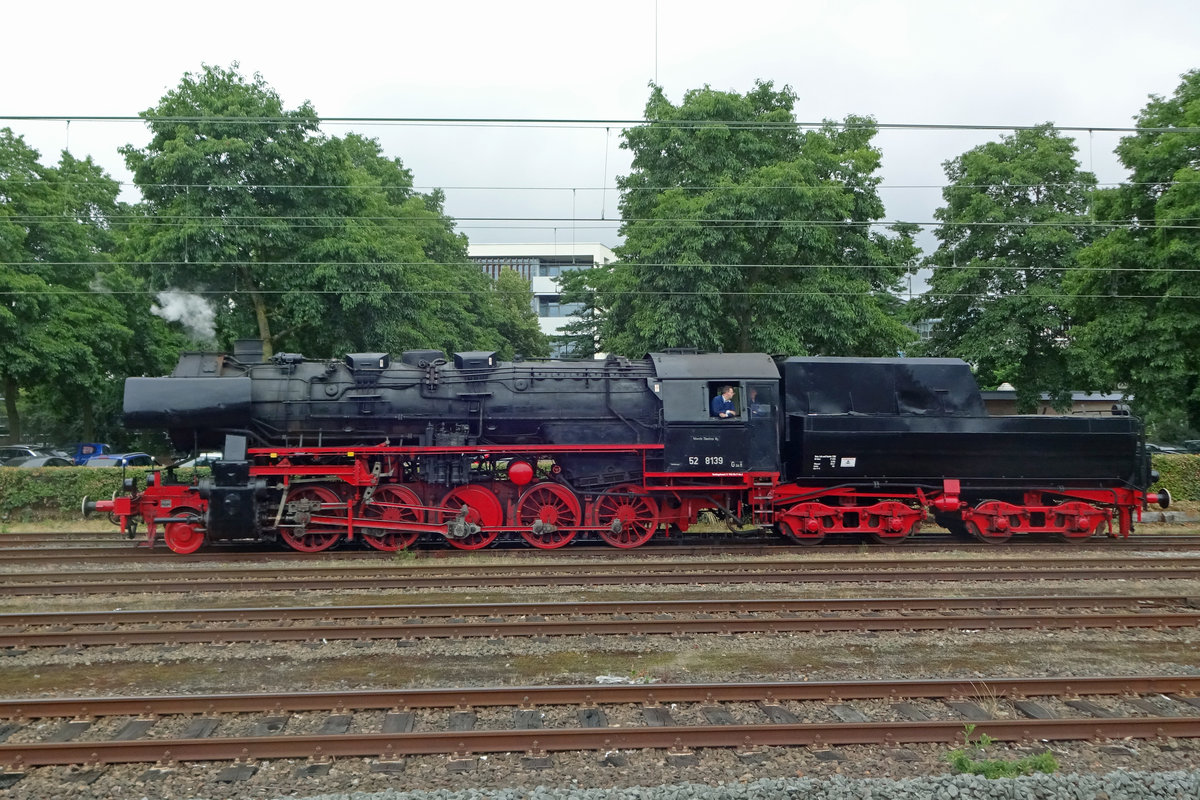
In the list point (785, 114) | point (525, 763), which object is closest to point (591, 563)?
point (525, 763)

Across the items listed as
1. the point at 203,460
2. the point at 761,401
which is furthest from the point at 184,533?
the point at 761,401

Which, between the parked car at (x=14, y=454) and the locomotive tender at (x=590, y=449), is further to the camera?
the parked car at (x=14, y=454)

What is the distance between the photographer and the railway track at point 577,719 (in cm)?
573

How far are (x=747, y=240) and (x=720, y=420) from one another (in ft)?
30.3

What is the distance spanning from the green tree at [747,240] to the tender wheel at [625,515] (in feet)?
22.7

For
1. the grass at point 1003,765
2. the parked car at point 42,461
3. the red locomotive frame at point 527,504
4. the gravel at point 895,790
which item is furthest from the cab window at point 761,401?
the parked car at point 42,461

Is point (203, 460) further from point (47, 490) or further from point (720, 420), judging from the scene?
point (720, 420)

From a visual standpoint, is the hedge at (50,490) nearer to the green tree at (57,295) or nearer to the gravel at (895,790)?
the green tree at (57,295)

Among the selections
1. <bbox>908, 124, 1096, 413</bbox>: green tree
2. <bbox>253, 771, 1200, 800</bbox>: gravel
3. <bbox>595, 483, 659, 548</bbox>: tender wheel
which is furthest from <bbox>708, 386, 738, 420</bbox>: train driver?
<bbox>908, 124, 1096, 413</bbox>: green tree

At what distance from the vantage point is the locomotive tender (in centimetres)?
1327

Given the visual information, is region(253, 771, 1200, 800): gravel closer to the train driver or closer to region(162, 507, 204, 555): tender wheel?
the train driver

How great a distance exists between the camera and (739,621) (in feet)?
28.8

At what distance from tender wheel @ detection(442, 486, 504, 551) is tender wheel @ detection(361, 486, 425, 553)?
0.54m

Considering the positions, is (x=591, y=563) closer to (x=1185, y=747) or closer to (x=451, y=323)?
(x=1185, y=747)
